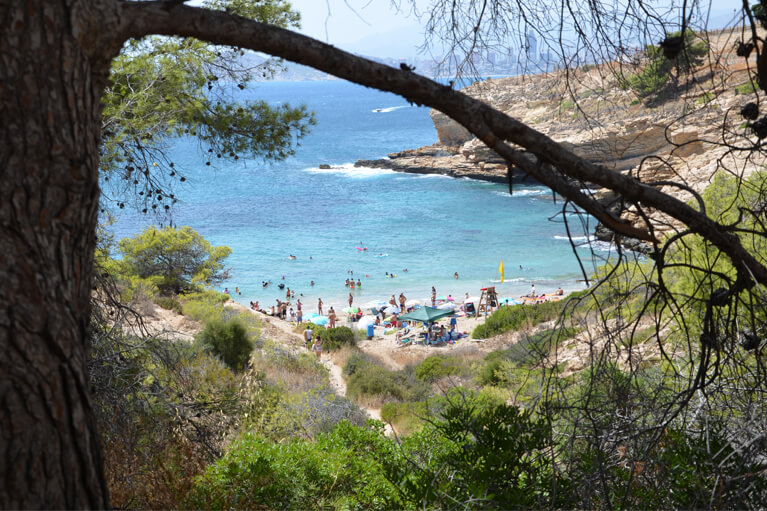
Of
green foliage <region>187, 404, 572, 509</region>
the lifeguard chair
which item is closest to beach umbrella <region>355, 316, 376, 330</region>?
the lifeguard chair

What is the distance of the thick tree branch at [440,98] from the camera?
4.57 feet

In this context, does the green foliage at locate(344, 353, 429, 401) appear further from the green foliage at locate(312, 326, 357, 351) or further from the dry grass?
the green foliage at locate(312, 326, 357, 351)

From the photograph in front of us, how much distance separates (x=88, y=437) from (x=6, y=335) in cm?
26

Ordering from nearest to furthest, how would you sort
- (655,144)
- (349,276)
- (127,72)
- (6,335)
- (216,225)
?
(6,335) → (127,72) → (349,276) → (655,144) → (216,225)

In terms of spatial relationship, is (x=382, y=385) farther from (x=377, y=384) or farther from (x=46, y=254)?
(x=46, y=254)

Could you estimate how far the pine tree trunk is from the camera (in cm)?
105

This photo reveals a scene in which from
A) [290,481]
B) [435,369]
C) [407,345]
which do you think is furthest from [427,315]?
[290,481]

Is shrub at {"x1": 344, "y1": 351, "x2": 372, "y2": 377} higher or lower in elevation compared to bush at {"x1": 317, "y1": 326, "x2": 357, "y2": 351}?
higher

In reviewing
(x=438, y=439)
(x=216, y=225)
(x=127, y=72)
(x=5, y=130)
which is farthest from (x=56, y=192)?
(x=216, y=225)

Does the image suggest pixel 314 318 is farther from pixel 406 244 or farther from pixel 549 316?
pixel 406 244

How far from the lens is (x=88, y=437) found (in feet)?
3.82

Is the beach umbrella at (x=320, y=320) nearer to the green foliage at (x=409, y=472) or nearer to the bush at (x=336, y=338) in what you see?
the bush at (x=336, y=338)

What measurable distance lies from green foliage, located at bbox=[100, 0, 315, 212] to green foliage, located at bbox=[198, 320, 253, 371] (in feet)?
24.3

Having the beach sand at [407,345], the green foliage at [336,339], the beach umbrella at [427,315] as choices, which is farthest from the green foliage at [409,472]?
the beach umbrella at [427,315]
